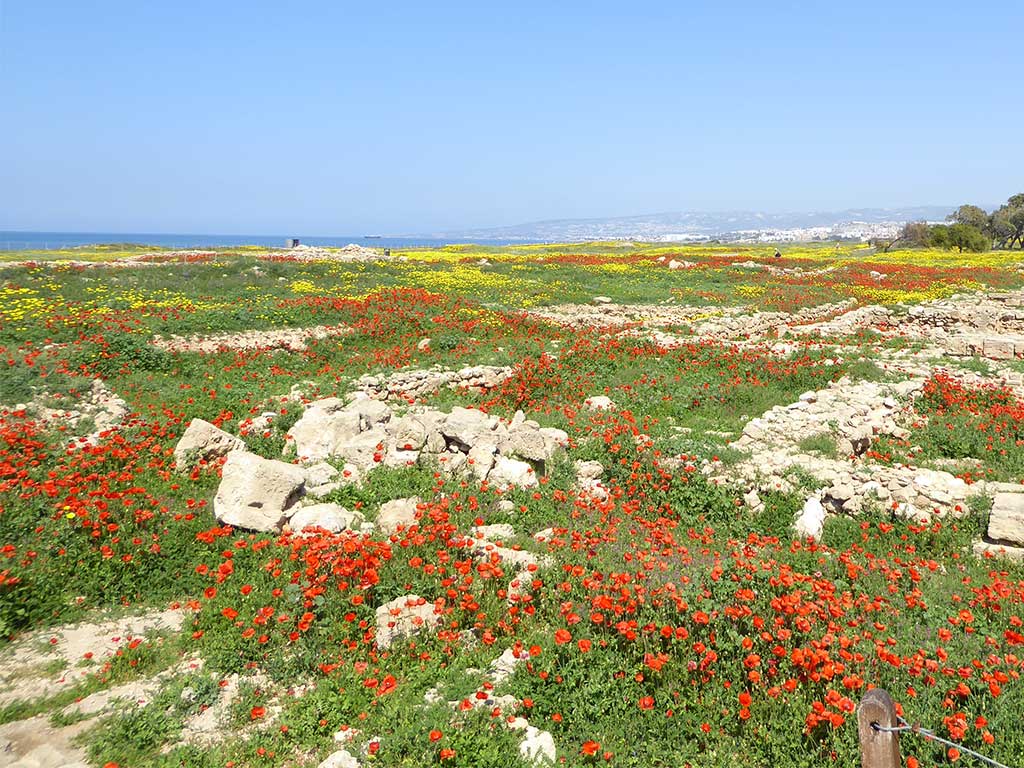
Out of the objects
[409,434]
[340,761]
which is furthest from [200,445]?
[340,761]

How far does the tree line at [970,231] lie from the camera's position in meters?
73.6

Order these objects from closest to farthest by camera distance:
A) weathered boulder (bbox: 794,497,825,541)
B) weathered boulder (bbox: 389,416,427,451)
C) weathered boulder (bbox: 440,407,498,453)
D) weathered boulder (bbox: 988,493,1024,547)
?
weathered boulder (bbox: 988,493,1024,547), weathered boulder (bbox: 794,497,825,541), weathered boulder (bbox: 389,416,427,451), weathered boulder (bbox: 440,407,498,453)

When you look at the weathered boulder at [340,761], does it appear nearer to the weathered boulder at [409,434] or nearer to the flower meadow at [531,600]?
the flower meadow at [531,600]

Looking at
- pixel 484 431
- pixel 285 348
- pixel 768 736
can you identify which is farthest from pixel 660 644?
pixel 285 348

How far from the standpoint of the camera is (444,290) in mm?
31094

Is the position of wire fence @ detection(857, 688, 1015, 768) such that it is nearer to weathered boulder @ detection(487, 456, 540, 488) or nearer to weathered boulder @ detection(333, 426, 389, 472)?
weathered boulder @ detection(487, 456, 540, 488)

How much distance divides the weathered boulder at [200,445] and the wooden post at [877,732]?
9.23 m

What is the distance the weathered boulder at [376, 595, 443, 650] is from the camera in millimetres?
5773

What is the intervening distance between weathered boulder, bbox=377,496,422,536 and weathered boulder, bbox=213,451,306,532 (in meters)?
1.38

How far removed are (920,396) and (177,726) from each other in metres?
16.1

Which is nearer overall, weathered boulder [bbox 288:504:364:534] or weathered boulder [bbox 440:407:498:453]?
weathered boulder [bbox 288:504:364:534]

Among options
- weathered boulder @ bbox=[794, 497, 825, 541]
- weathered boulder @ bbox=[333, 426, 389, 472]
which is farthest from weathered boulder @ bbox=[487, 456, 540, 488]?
weathered boulder @ bbox=[794, 497, 825, 541]

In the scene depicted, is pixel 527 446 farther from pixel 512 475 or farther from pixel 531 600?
pixel 531 600

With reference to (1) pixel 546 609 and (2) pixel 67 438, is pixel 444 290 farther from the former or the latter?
(1) pixel 546 609
